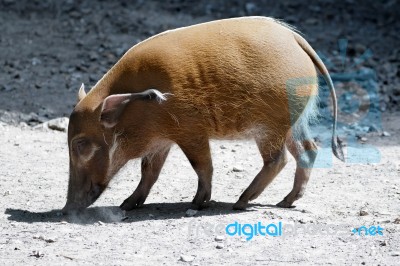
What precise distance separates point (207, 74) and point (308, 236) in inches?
43.7

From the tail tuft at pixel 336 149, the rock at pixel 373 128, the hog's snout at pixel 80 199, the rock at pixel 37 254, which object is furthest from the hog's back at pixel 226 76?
the rock at pixel 373 128

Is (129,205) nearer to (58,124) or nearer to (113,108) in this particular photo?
(113,108)

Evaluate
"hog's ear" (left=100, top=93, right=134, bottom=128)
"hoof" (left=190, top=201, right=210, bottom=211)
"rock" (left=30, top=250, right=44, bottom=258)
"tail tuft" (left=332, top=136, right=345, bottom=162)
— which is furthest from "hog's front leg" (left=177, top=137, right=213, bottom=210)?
"rock" (left=30, top=250, right=44, bottom=258)

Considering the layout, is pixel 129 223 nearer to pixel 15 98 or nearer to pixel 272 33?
pixel 272 33

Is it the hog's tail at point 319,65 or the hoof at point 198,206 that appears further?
the hog's tail at point 319,65

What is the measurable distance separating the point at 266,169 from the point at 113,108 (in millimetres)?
1003

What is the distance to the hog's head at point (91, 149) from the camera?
4861 mm

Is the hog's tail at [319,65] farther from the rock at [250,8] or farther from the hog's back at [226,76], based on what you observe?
the rock at [250,8]

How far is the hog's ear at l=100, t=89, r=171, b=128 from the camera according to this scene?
470cm

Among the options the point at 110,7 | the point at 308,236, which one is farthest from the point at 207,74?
the point at 110,7

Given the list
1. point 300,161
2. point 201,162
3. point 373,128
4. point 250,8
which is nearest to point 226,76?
point 201,162

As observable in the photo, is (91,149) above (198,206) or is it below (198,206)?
above

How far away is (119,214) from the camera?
4.95m

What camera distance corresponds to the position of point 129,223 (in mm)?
4730
